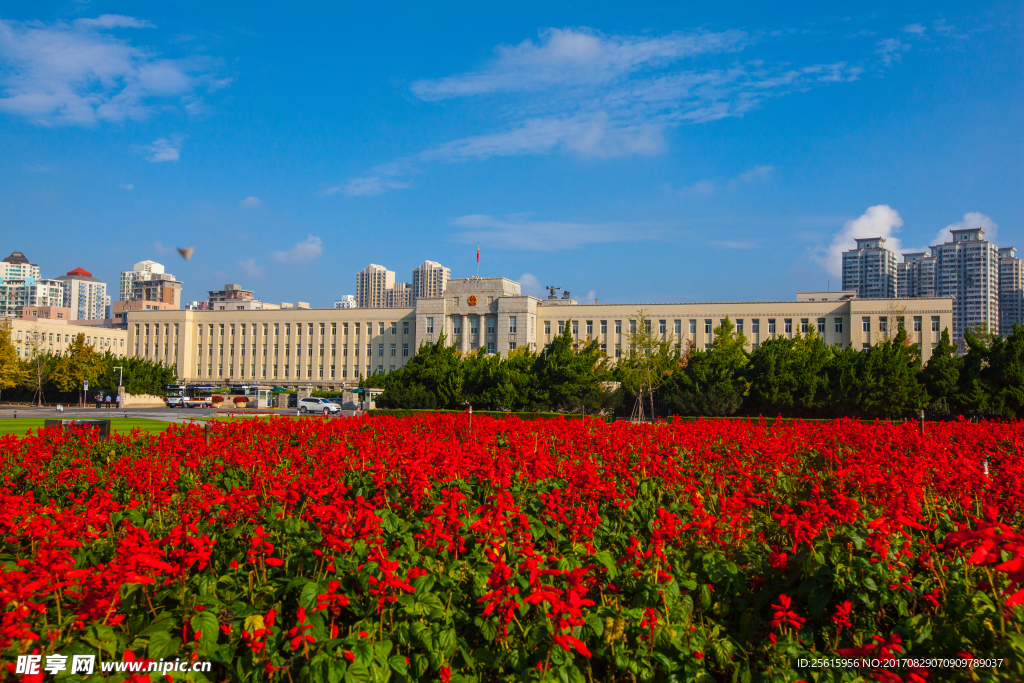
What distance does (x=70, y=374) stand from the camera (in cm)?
6369

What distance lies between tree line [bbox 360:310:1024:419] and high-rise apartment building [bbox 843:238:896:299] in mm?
142171

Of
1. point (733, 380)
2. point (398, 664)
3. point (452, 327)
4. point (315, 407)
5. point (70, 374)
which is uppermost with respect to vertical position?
point (452, 327)

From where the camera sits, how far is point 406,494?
6.02 m

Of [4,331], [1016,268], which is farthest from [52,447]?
[1016,268]

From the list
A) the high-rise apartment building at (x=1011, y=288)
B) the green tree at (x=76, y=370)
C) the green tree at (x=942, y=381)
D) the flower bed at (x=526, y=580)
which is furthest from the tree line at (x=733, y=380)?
the high-rise apartment building at (x=1011, y=288)

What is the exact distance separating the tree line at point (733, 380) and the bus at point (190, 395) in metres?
35.3

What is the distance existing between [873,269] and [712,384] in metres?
148

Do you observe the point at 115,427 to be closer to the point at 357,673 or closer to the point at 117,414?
the point at 117,414

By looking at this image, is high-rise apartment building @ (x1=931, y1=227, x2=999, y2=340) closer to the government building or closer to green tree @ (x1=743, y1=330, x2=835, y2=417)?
the government building

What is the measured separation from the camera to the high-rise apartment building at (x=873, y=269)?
6624 inches

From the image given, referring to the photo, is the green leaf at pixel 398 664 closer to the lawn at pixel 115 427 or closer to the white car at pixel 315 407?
the lawn at pixel 115 427

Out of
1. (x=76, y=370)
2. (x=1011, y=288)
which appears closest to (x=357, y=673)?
(x=76, y=370)

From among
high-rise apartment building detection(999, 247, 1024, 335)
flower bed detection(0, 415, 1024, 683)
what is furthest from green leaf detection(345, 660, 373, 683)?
high-rise apartment building detection(999, 247, 1024, 335)

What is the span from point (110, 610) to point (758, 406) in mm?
43082
